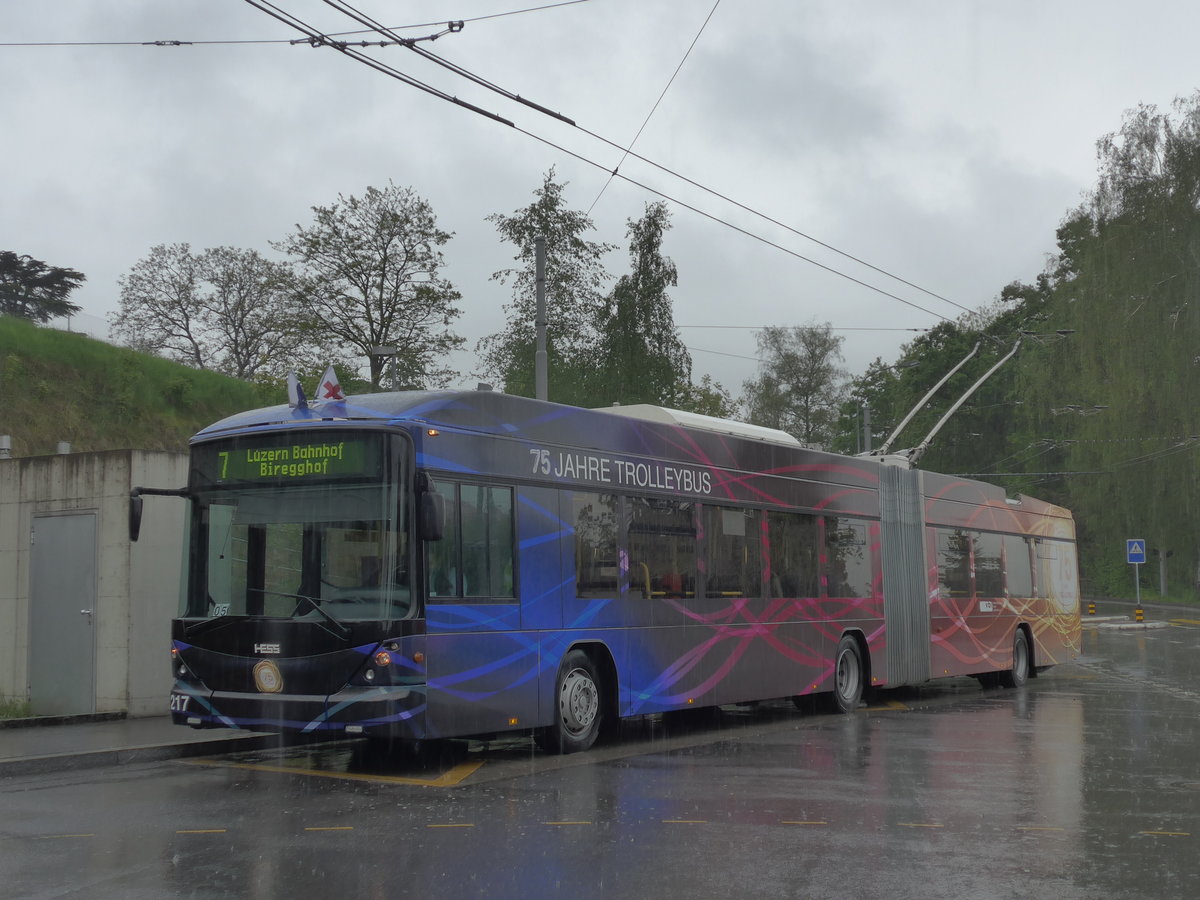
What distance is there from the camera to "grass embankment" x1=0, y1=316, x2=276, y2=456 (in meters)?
42.0

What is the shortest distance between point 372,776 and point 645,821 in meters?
3.17

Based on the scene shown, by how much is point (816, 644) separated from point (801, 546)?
126 centimetres

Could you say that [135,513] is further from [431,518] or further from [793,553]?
[793,553]

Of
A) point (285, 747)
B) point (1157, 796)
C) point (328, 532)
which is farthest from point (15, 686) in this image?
point (1157, 796)

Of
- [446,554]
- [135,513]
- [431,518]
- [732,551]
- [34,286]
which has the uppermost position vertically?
[34,286]

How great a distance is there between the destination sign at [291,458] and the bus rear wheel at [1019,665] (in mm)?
15095

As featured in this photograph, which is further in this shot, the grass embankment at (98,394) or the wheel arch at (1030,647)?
the grass embankment at (98,394)

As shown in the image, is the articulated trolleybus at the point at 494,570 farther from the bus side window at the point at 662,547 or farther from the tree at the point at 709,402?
the tree at the point at 709,402

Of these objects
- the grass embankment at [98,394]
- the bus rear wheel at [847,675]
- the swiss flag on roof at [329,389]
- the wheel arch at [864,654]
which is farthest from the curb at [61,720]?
the grass embankment at [98,394]

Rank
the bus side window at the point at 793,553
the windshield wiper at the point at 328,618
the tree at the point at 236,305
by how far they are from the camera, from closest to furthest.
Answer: the windshield wiper at the point at 328,618 → the bus side window at the point at 793,553 → the tree at the point at 236,305

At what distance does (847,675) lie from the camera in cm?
1788

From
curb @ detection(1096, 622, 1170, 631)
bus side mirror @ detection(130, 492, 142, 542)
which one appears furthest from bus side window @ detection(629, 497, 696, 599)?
curb @ detection(1096, 622, 1170, 631)

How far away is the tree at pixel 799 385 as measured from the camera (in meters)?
77.1

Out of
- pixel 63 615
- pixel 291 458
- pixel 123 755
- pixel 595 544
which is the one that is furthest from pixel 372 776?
pixel 63 615
